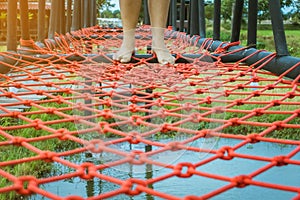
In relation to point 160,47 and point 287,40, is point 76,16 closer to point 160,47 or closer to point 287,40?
point 160,47

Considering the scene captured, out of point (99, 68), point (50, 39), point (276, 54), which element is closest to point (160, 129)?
point (276, 54)

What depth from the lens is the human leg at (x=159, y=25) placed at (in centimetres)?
122

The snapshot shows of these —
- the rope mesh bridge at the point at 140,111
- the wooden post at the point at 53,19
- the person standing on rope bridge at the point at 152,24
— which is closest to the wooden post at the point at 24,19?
the rope mesh bridge at the point at 140,111

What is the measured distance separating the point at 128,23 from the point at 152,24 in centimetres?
7

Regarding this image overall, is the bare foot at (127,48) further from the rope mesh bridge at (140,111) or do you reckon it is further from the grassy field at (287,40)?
the grassy field at (287,40)

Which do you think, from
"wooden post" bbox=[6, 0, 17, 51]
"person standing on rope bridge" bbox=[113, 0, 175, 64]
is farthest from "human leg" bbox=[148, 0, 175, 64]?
"wooden post" bbox=[6, 0, 17, 51]

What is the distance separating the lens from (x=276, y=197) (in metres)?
3.12

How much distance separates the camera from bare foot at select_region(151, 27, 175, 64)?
1.25 meters

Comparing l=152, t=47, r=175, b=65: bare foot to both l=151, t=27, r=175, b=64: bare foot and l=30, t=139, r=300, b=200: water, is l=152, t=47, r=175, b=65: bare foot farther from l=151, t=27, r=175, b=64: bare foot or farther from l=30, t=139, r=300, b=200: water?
l=30, t=139, r=300, b=200: water

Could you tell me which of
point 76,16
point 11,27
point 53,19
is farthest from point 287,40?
point 11,27

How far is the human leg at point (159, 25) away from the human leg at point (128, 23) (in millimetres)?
39

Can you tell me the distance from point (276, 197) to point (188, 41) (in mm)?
1476

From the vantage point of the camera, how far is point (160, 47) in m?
1.28

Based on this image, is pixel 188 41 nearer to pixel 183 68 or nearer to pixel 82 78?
pixel 183 68
